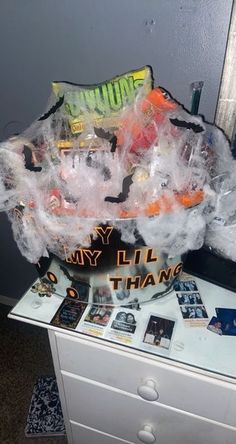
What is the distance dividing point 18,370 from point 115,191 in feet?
2.96

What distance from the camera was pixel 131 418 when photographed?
658mm

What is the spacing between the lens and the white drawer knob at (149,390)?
56 centimetres

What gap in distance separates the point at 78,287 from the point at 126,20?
544mm

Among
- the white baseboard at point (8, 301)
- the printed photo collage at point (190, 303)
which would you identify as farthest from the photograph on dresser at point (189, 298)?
the white baseboard at point (8, 301)

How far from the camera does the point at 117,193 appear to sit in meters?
0.44

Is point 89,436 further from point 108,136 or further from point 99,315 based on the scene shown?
point 108,136

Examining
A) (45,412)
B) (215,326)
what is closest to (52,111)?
(215,326)

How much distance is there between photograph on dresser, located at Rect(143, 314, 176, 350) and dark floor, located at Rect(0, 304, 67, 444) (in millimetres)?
608

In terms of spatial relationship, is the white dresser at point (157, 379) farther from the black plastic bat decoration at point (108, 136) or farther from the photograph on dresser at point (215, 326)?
the black plastic bat decoration at point (108, 136)

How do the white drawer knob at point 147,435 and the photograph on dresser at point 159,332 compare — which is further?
the white drawer knob at point 147,435

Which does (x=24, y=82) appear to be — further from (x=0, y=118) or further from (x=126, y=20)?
(x=126, y=20)

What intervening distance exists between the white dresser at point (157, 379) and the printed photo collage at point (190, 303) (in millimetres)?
12

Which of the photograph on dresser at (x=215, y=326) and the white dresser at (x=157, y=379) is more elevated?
the photograph on dresser at (x=215, y=326)

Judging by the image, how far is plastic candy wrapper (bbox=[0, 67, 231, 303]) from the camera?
434mm
